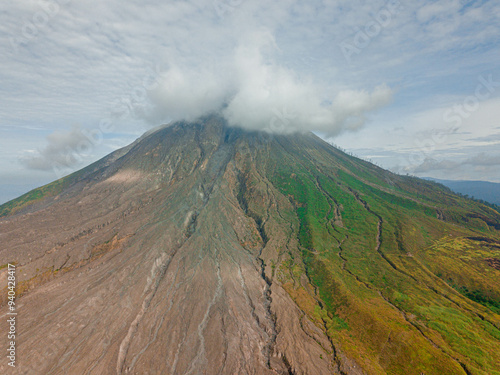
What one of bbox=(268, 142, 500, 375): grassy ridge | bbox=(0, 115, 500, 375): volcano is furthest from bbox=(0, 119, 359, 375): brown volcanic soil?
bbox=(268, 142, 500, 375): grassy ridge

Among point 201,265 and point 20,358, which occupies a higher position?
point 201,265

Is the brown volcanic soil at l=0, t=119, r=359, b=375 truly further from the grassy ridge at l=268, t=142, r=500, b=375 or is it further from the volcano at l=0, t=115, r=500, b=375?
the grassy ridge at l=268, t=142, r=500, b=375

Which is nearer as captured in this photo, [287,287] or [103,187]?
[287,287]

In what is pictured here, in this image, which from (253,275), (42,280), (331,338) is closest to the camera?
(331,338)

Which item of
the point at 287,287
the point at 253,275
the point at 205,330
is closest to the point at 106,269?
the point at 205,330

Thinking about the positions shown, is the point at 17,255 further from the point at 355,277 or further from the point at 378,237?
the point at 378,237

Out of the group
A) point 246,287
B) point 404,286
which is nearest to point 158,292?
point 246,287

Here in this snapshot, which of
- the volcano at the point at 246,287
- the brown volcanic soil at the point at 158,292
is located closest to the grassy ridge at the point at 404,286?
the volcano at the point at 246,287

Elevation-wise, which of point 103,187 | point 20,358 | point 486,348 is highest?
point 103,187
